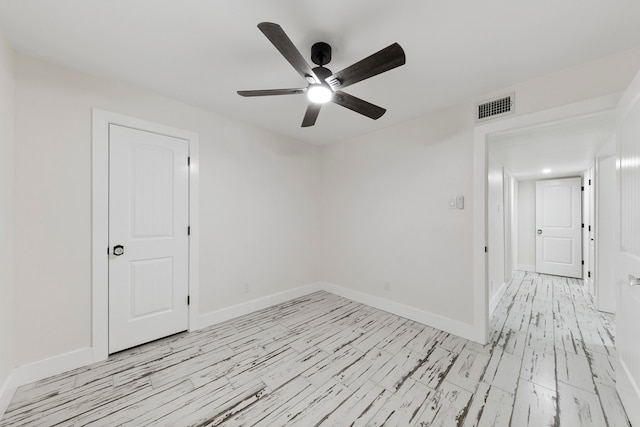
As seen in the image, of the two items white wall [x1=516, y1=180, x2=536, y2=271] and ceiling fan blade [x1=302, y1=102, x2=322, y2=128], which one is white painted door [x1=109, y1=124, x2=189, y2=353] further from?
white wall [x1=516, y1=180, x2=536, y2=271]

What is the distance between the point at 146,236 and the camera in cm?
243

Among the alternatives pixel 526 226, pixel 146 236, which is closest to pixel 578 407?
pixel 146 236

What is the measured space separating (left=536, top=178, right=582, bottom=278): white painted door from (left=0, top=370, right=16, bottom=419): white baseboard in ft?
26.6

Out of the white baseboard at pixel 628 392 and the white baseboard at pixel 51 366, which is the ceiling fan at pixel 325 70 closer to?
the white baseboard at pixel 628 392

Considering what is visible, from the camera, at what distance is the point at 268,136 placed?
342cm

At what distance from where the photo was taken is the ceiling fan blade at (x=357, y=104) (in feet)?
5.88

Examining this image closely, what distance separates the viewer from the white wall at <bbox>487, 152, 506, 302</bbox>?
3.42 meters

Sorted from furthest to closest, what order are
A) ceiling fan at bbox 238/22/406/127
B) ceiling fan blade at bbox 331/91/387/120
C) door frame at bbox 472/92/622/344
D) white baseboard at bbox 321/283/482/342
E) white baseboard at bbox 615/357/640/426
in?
white baseboard at bbox 321/283/482/342, door frame at bbox 472/92/622/344, ceiling fan blade at bbox 331/91/387/120, white baseboard at bbox 615/357/640/426, ceiling fan at bbox 238/22/406/127

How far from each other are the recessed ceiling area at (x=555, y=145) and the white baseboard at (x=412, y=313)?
200 cm

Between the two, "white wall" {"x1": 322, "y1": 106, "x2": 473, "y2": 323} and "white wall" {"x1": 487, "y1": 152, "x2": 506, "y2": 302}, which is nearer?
"white wall" {"x1": 322, "y1": 106, "x2": 473, "y2": 323}

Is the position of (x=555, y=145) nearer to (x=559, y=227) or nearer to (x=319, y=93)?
(x=559, y=227)

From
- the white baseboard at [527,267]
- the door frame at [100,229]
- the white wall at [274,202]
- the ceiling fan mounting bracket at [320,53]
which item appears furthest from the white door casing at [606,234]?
the door frame at [100,229]

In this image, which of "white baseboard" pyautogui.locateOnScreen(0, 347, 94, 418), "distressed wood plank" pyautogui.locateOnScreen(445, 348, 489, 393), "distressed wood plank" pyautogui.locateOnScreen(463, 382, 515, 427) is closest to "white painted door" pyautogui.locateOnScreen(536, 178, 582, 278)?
"distressed wood plank" pyautogui.locateOnScreen(445, 348, 489, 393)

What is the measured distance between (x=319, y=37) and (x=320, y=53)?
90mm
